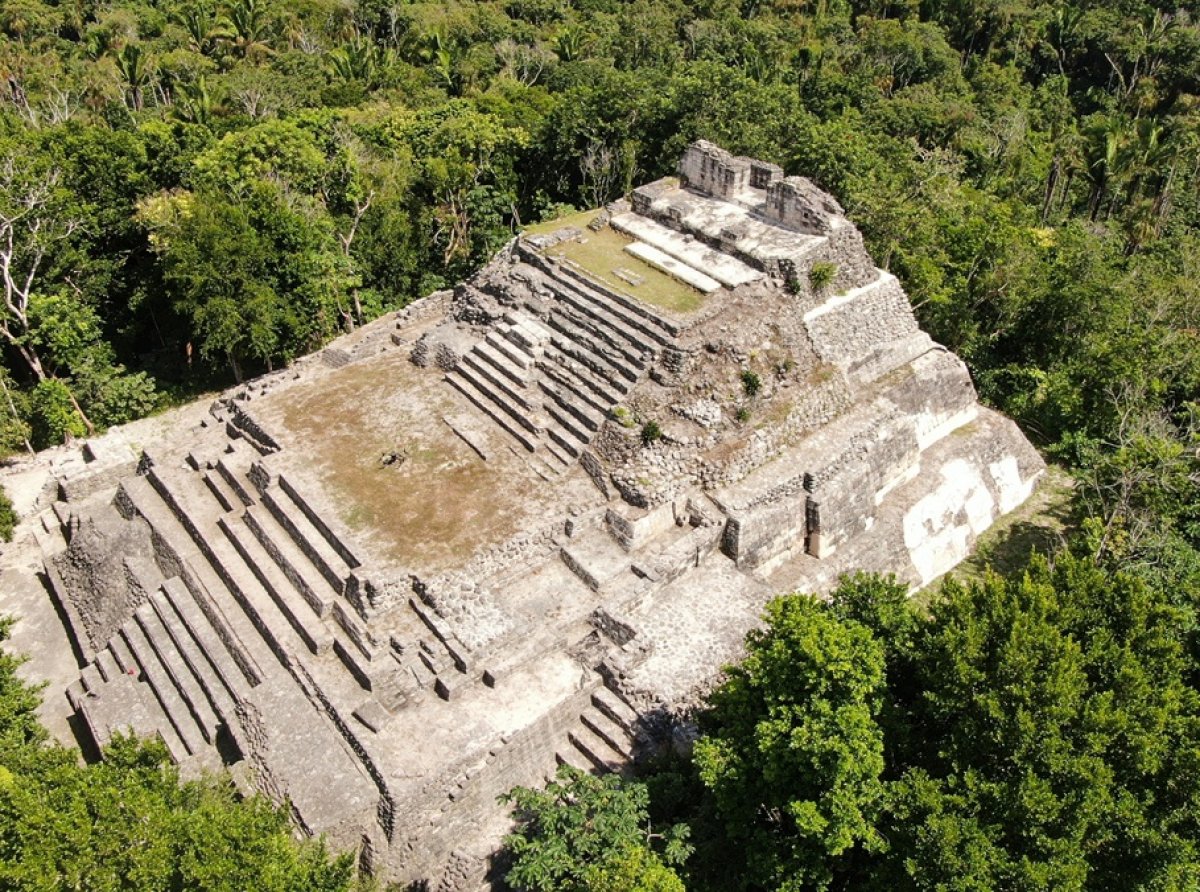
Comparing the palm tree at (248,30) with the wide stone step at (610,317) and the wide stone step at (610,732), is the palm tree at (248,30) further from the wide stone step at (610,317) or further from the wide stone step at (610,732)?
the wide stone step at (610,732)

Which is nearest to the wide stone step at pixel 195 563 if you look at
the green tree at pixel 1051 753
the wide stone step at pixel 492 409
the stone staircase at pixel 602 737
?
the stone staircase at pixel 602 737

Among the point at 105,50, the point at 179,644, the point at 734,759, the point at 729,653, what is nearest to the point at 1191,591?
the point at 729,653

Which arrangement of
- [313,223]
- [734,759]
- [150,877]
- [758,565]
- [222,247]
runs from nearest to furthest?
1. [150,877]
2. [734,759]
3. [758,565]
4. [222,247]
5. [313,223]

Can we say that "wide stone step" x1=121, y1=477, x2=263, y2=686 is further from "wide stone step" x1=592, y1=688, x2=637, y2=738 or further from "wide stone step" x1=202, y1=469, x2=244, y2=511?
"wide stone step" x1=592, y1=688, x2=637, y2=738

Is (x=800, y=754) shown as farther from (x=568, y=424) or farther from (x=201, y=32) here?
(x=201, y=32)

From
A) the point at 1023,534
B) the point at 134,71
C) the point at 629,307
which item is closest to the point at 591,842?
the point at 629,307

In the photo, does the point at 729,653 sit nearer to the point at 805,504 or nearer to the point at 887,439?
the point at 805,504
